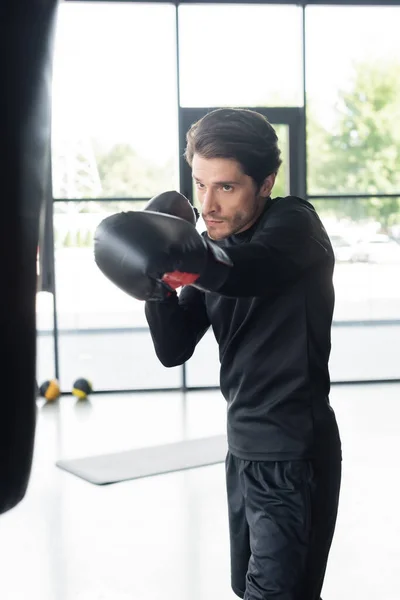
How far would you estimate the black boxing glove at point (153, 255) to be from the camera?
1162 millimetres

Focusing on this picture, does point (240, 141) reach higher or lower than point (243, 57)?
lower

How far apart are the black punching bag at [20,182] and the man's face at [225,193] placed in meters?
0.93

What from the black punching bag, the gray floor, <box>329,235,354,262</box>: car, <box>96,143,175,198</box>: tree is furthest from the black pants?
<box>329,235,354,262</box>: car

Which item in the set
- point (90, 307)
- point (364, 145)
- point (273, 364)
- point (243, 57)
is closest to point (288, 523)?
point (273, 364)

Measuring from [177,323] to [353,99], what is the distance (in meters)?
4.60

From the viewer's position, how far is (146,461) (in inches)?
149

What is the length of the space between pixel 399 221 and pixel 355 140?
70cm

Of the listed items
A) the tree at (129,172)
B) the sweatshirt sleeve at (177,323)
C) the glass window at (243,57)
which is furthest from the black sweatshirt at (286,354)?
the glass window at (243,57)

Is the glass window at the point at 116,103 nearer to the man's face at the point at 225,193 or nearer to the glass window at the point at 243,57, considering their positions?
the glass window at the point at 243,57

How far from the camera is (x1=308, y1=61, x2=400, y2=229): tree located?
18.6 ft

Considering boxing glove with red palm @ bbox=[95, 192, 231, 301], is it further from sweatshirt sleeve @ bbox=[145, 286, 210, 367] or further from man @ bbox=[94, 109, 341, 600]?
sweatshirt sleeve @ bbox=[145, 286, 210, 367]

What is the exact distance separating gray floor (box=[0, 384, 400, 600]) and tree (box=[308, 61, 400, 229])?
1994mm

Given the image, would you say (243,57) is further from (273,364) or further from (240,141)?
(273,364)

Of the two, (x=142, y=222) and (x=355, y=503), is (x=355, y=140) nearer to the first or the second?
(x=355, y=503)
